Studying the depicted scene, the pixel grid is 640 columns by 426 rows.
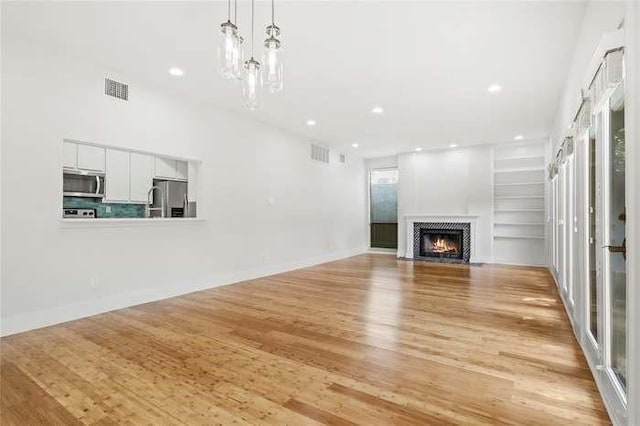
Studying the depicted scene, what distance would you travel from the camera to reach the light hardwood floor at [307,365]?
1.83 metres

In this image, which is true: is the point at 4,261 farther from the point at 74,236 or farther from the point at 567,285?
the point at 567,285

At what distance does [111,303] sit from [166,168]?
2018 mm

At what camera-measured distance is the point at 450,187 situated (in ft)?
26.7

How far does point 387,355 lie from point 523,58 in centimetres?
328

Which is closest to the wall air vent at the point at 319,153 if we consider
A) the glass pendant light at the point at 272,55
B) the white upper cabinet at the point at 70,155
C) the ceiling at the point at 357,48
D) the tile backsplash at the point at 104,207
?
the ceiling at the point at 357,48

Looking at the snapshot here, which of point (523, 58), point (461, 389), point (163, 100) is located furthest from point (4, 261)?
point (523, 58)

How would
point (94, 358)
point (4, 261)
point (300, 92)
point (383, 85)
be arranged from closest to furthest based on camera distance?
point (94, 358) → point (4, 261) → point (383, 85) → point (300, 92)

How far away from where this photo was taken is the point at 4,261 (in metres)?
3.02

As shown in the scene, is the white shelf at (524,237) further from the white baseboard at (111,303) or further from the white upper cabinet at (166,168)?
the white upper cabinet at (166,168)

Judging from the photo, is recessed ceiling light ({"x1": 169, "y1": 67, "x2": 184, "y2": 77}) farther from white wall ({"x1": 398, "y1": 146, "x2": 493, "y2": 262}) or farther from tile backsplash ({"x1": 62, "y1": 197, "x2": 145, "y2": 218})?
white wall ({"x1": 398, "y1": 146, "x2": 493, "y2": 262})

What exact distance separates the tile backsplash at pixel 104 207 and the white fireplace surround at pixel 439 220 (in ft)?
19.9

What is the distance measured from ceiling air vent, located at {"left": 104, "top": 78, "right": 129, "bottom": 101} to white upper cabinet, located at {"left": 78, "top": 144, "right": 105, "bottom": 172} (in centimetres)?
73

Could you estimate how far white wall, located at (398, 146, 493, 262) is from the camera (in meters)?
7.71

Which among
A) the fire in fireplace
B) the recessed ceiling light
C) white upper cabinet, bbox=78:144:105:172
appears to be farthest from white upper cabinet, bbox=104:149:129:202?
the fire in fireplace
